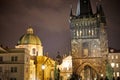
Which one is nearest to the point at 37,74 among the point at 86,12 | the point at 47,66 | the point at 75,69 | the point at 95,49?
the point at 47,66

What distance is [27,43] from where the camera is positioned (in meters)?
99.9

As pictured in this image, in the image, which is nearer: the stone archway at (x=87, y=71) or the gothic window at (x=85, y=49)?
the stone archway at (x=87, y=71)

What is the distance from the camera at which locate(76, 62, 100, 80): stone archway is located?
93844 mm

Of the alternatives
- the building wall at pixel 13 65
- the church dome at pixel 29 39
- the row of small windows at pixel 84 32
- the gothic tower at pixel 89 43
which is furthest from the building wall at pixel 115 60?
the building wall at pixel 13 65

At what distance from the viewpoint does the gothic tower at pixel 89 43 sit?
94188mm

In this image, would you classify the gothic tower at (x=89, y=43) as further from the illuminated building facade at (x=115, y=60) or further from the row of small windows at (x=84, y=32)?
the illuminated building facade at (x=115, y=60)

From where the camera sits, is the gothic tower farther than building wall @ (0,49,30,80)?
Yes

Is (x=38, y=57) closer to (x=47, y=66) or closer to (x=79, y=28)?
(x=47, y=66)

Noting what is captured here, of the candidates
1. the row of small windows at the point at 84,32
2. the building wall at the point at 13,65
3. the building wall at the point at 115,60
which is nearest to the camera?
the building wall at the point at 13,65

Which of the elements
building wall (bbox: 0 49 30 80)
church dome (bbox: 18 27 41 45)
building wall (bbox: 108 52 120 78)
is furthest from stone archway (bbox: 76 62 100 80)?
building wall (bbox: 0 49 30 80)

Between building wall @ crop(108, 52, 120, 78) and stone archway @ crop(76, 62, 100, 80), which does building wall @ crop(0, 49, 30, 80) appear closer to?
stone archway @ crop(76, 62, 100, 80)

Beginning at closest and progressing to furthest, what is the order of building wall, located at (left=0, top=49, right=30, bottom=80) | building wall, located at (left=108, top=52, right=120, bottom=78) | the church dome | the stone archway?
building wall, located at (left=0, top=49, right=30, bottom=80)
the stone archway
the church dome
building wall, located at (left=108, top=52, right=120, bottom=78)

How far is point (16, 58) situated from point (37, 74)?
78.3 feet

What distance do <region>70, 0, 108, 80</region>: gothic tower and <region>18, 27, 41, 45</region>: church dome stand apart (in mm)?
12464
